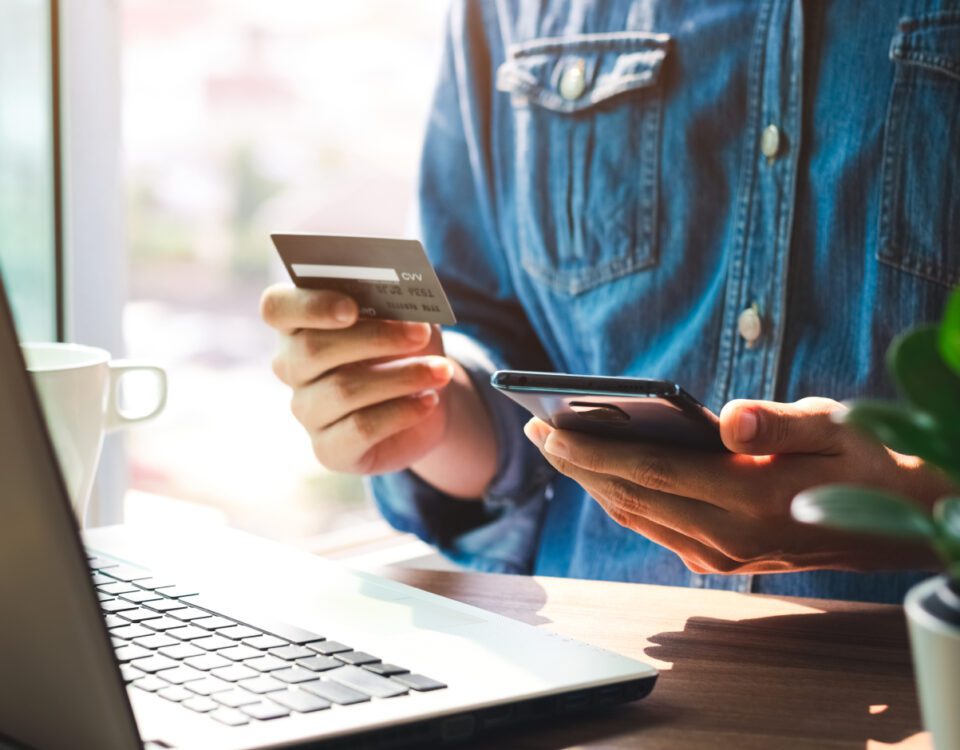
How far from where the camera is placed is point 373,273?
2.27ft

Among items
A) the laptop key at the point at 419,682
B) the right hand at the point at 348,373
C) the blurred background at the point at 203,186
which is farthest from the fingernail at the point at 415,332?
the laptop key at the point at 419,682

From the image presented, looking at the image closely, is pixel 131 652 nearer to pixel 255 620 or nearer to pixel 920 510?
pixel 255 620

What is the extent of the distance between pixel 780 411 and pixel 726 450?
0.15 ft

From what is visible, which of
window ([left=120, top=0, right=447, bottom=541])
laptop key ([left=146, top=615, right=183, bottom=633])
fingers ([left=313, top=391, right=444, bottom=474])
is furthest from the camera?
window ([left=120, top=0, right=447, bottom=541])

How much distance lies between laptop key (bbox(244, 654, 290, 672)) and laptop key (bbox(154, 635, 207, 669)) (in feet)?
0.08

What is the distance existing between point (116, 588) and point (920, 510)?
1.37 feet

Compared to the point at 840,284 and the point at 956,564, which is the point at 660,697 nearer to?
the point at 956,564

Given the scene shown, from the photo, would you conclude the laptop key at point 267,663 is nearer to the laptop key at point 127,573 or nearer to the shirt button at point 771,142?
the laptop key at point 127,573

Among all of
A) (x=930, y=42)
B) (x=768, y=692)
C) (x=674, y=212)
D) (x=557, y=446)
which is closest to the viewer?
(x=768, y=692)

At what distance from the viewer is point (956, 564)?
11.3 inches

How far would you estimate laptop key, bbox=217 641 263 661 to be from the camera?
45cm

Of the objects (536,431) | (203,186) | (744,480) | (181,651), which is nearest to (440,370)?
(536,431)

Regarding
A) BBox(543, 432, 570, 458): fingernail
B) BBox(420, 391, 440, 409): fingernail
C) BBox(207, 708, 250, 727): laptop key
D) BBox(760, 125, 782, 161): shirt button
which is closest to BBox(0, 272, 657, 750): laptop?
BBox(207, 708, 250, 727): laptop key

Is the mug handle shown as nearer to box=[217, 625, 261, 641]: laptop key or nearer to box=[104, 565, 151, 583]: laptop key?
box=[104, 565, 151, 583]: laptop key
